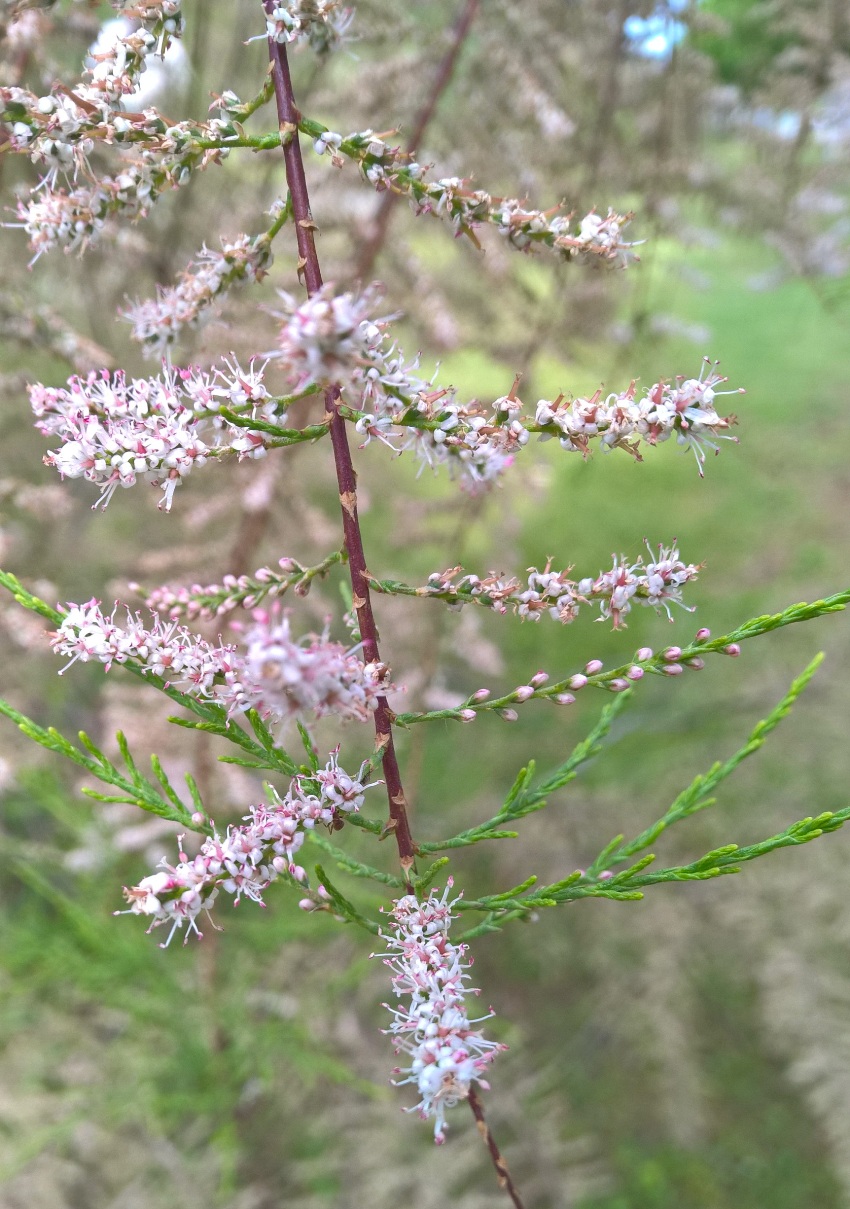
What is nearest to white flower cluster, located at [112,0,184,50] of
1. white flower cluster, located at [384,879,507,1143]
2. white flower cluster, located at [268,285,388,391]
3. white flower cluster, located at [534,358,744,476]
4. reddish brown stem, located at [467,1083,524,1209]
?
white flower cluster, located at [268,285,388,391]

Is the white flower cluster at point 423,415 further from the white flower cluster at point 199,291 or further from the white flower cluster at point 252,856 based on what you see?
the white flower cluster at point 252,856

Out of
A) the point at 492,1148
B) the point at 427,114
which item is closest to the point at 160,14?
the point at 427,114

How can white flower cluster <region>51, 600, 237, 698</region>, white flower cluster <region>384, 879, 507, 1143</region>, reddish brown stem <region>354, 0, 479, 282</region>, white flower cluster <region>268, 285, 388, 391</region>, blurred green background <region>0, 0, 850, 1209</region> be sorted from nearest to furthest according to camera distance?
1. white flower cluster <region>268, 285, 388, 391</region>
2. white flower cluster <region>384, 879, 507, 1143</region>
3. white flower cluster <region>51, 600, 237, 698</region>
4. reddish brown stem <region>354, 0, 479, 282</region>
5. blurred green background <region>0, 0, 850, 1209</region>

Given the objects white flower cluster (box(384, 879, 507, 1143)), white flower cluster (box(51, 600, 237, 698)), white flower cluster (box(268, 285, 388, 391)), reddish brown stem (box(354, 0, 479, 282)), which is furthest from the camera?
reddish brown stem (box(354, 0, 479, 282))

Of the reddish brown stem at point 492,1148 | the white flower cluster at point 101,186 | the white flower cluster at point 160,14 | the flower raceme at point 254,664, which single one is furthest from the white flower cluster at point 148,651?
the white flower cluster at point 160,14

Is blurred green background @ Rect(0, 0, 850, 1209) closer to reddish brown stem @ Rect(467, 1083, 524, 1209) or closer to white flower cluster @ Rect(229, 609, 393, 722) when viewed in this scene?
reddish brown stem @ Rect(467, 1083, 524, 1209)

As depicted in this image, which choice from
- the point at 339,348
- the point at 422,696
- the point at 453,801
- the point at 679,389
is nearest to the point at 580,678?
the point at 679,389
